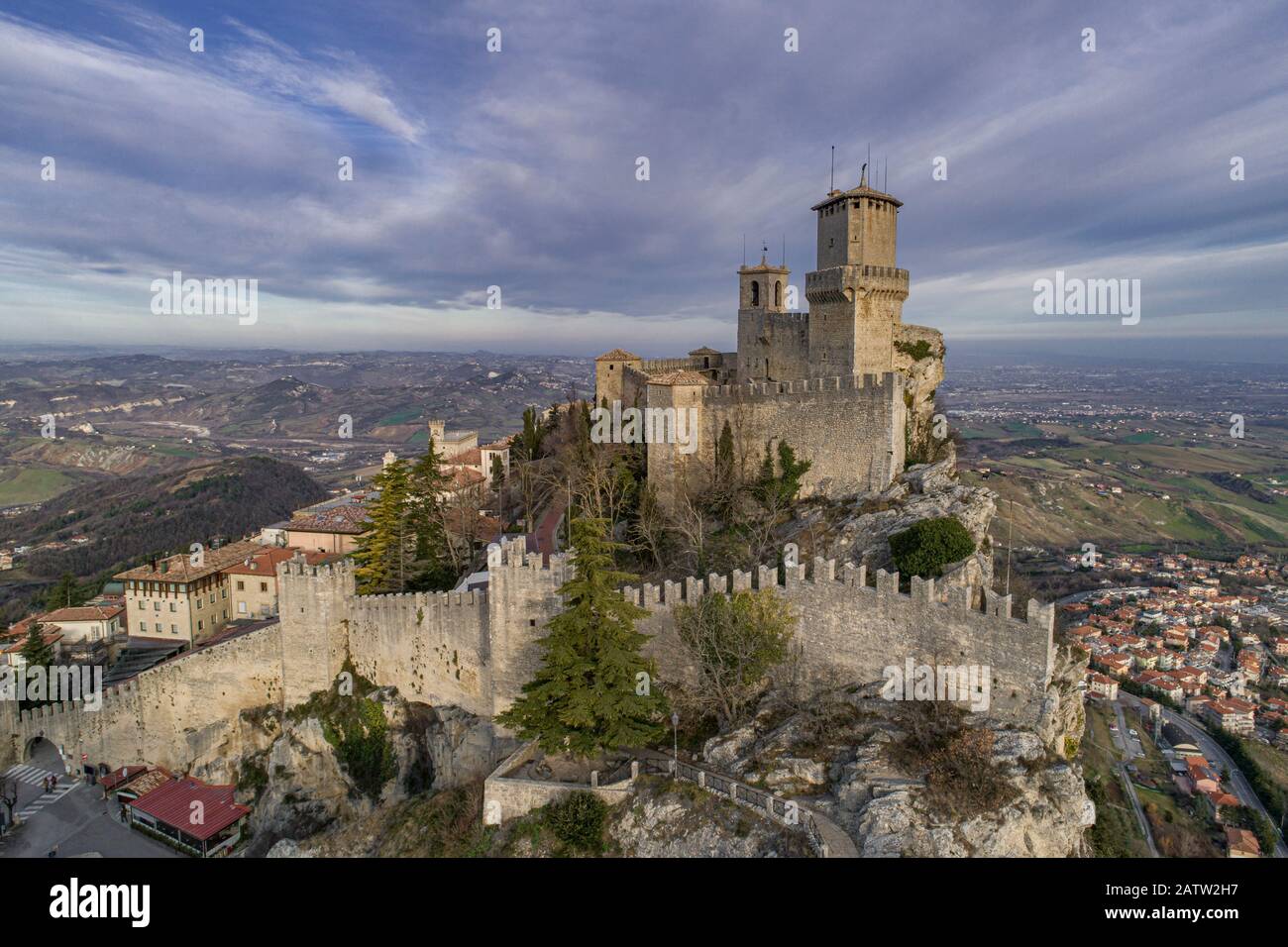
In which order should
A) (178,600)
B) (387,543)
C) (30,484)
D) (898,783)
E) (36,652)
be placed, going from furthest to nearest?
1. (30,484)
2. (178,600)
3. (36,652)
4. (387,543)
5. (898,783)

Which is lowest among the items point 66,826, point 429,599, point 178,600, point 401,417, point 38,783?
point 66,826

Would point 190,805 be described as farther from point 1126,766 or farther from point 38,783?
point 1126,766

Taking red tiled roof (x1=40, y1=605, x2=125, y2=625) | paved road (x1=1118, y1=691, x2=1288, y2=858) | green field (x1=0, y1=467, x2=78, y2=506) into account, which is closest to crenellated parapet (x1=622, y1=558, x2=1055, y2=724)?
paved road (x1=1118, y1=691, x2=1288, y2=858)

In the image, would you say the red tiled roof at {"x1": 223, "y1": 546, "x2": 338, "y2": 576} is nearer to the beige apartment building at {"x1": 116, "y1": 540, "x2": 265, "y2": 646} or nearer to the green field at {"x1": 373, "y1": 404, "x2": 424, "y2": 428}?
the beige apartment building at {"x1": 116, "y1": 540, "x2": 265, "y2": 646}

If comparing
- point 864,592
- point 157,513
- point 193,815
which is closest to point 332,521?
point 193,815

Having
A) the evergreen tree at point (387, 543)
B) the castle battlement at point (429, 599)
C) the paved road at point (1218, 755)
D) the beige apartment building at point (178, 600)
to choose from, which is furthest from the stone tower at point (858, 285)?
the beige apartment building at point (178, 600)

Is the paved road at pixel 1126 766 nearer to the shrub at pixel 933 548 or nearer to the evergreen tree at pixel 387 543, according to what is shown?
the shrub at pixel 933 548
